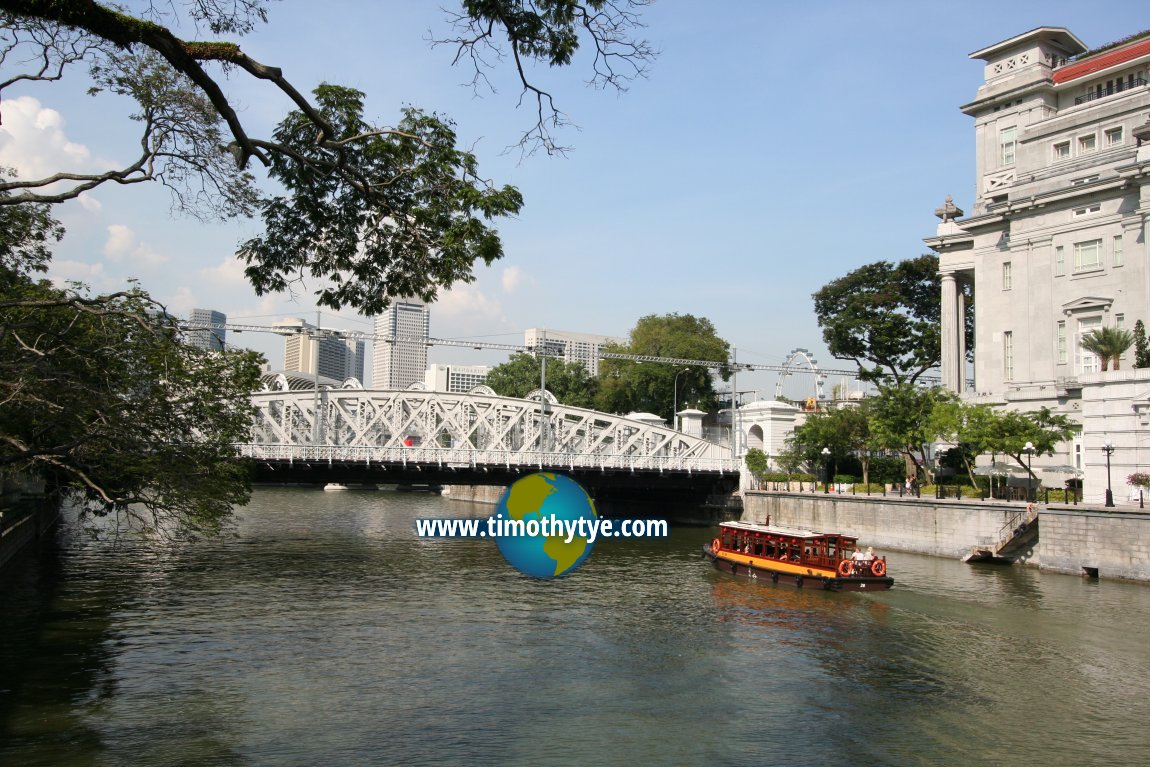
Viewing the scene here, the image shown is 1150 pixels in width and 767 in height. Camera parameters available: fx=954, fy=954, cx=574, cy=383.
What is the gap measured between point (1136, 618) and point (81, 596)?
107 ft

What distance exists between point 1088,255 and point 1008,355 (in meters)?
7.54

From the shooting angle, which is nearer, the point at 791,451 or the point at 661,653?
the point at 661,653

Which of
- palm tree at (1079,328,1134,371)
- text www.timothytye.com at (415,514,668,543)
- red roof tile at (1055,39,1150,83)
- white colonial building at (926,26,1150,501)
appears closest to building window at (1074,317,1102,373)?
white colonial building at (926,26,1150,501)

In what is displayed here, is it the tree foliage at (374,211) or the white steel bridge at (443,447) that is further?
the white steel bridge at (443,447)

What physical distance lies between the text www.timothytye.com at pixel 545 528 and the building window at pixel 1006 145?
31.2m

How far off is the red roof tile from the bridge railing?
31.2 meters

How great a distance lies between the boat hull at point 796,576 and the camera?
33.6 m

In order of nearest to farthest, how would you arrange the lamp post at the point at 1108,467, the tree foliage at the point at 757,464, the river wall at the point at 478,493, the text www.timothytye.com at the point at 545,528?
1. the text www.timothytye.com at the point at 545,528
2. the lamp post at the point at 1108,467
3. the tree foliage at the point at 757,464
4. the river wall at the point at 478,493

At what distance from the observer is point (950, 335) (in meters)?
63.5

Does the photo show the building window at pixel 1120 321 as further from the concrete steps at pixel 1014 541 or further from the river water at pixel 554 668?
the river water at pixel 554 668

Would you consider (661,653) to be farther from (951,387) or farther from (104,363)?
(951,387)

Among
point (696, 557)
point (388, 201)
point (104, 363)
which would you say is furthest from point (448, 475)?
point (388, 201)

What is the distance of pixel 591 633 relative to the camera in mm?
26938

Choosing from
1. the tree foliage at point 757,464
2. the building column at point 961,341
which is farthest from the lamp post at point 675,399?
the building column at point 961,341
